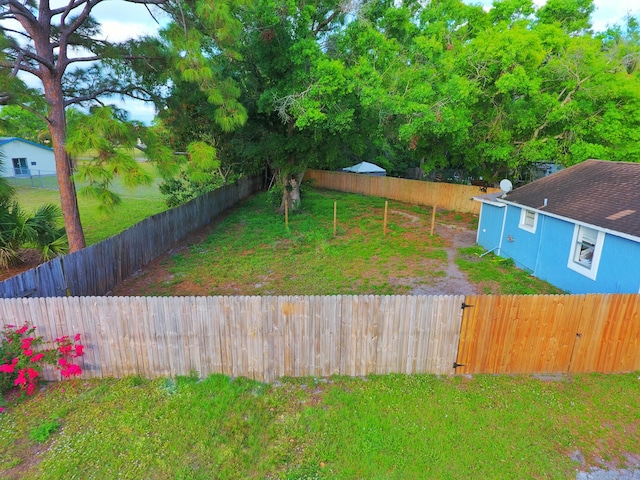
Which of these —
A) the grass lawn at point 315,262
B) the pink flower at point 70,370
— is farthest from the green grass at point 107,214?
the pink flower at point 70,370

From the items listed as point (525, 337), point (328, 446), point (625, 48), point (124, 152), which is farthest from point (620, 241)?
point (625, 48)

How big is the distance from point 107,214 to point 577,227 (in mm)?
10581

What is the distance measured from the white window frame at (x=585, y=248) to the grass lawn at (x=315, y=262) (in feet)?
2.85

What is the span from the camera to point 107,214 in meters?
7.02

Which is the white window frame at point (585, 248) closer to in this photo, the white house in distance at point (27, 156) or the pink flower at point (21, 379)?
the pink flower at point (21, 379)

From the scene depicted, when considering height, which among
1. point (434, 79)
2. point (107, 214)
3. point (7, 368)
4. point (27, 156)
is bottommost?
point (7, 368)

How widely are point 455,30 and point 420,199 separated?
885 centimetres

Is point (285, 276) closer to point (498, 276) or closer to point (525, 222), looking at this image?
point (498, 276)

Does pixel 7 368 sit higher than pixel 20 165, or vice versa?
pixel 20 165

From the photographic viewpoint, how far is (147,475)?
373cm

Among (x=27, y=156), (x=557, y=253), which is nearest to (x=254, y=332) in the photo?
(x=557, y=253)

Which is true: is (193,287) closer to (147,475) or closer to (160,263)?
(160,263)

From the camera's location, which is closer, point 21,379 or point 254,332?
point 21,379

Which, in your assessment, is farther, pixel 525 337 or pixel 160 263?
pixel 160 263
